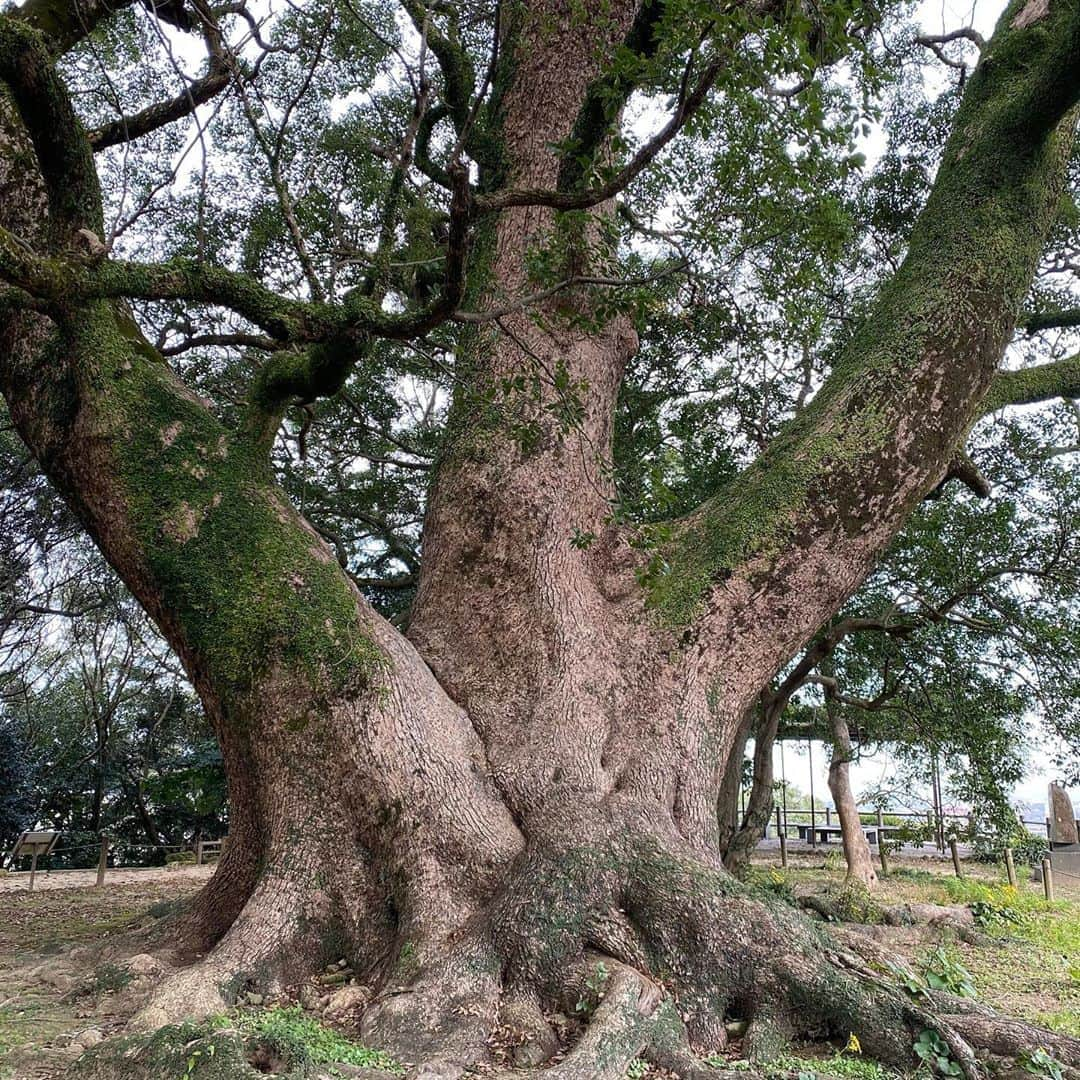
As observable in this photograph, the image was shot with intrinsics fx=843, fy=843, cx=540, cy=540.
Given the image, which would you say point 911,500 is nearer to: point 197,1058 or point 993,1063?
point 993,1063

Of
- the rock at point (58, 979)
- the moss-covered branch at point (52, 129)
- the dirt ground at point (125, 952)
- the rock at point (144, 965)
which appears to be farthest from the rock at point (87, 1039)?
the moss-covered branch at point (52, 129)

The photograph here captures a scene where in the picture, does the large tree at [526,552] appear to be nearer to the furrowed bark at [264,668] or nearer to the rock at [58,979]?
the furrowed bark at [264,668]

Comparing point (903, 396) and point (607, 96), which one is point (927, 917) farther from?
point (607, 96)

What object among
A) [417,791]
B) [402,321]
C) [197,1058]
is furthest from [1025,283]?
[197,1058]

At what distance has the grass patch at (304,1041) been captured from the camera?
293 centimetres

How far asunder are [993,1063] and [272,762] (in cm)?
334

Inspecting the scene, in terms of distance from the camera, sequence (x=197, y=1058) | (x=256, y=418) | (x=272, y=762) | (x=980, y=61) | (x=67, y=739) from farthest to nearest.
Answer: (x=67, y=739)
(x=980, y=61)
(x=256, y=418)
(x=272, y=762)
(x=197, y=1058)

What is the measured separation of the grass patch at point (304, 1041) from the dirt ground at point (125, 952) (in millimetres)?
249

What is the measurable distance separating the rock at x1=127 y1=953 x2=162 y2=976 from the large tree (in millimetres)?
324

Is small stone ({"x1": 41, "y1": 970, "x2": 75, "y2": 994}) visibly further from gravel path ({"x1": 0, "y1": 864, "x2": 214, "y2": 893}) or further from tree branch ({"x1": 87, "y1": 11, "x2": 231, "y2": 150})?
gravel path ({"x1": 0, "y1": 864, "x2": 214, "y2": 893})

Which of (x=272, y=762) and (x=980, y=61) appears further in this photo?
(x=980, y=61)

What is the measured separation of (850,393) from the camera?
16.7 ft

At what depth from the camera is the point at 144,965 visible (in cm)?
397

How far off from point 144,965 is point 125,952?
620 mm
